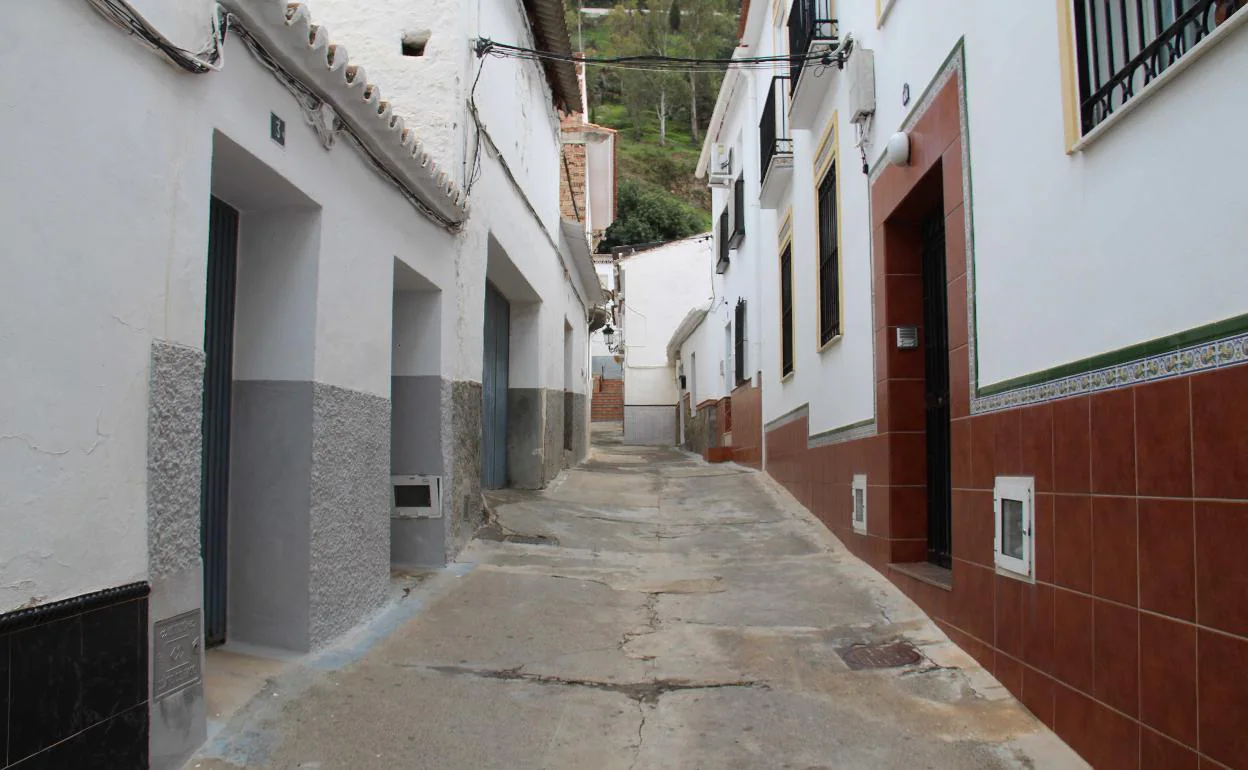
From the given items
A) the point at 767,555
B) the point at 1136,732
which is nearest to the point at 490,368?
the point at 767,555

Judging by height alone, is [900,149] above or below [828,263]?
above

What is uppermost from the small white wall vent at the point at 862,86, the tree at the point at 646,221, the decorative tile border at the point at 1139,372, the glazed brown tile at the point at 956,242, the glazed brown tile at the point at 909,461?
the tree at the point at 646,221

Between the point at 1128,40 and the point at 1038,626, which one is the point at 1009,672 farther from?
the point at 1128,40

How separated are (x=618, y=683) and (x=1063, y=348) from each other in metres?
2.32

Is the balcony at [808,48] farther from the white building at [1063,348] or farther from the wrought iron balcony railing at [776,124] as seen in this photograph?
the wrought iron balcony railing at [776,124]

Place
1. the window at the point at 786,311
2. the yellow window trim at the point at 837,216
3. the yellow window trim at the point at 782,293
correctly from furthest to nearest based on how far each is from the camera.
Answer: the window at the point at 786,311 → the yellow window trim at the point at 782,293 → the yellow window trim at the point at 837,216

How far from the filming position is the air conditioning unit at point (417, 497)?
589 cm

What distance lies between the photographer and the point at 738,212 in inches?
530

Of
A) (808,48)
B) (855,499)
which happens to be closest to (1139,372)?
(855,499)

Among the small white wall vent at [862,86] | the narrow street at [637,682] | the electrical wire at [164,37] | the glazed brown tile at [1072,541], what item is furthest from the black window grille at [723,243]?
the electrical wire at [164,37]

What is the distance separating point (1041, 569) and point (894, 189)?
8.89ft

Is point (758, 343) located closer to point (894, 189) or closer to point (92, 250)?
point (894, 189)

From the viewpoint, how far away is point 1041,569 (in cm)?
331

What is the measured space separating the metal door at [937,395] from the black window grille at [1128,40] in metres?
2.07
